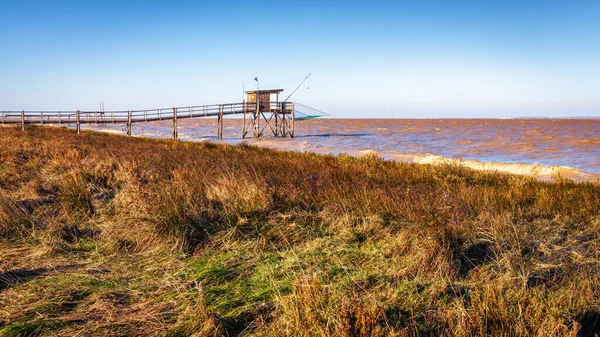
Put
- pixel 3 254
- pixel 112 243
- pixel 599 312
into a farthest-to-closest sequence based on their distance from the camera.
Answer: pixel 112 243 < pixel 3 254 < pixel 599 312

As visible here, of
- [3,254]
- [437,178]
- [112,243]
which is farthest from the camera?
[437,178]

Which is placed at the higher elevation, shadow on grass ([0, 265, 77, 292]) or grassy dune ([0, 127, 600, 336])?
grassy dune ([0, 127, 600, 336])

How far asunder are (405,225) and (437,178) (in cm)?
523

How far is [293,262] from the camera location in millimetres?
4371

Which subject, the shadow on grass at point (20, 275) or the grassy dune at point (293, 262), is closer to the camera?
the grassy dune at point (293, 262)

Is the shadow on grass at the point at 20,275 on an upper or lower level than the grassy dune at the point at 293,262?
lower

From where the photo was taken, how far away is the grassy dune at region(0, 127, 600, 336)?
2953 mm

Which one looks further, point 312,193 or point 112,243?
point 312,193

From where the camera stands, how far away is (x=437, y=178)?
10.1m

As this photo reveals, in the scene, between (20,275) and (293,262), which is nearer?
(20,275)

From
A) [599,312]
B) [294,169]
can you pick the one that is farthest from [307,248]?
[294,169]

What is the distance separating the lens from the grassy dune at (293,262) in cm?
295

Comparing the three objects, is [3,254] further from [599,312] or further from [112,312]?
[599,312]

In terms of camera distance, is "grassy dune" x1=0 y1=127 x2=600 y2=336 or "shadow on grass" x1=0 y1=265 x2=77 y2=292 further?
"shadow on grass" x1=0 y1=265 x2=77 y2=292
